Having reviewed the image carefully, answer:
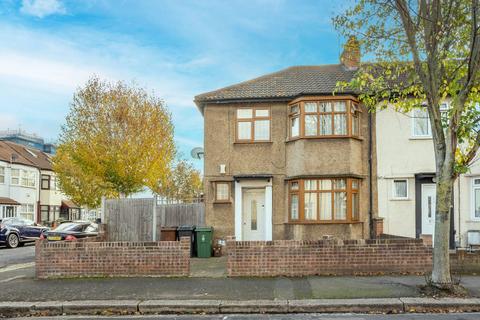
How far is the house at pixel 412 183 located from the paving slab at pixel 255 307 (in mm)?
8688

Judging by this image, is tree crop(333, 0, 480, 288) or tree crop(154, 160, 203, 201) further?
tree crop(154, 160, 203, 201)

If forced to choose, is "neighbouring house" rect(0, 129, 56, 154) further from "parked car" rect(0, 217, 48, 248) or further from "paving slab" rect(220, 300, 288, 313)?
"paving slab" rect(220, 300, 288, 313)

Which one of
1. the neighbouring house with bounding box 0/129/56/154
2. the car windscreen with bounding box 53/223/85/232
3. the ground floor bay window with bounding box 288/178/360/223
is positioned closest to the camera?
the ground floor bay window with bounding box 288/178/360/223

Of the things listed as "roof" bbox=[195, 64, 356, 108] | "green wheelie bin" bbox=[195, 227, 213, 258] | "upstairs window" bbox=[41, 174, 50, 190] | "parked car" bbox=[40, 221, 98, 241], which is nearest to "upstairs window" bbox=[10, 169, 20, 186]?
"upstairs window" bbox=[41, 174, 50, 190]

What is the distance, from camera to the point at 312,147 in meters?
16.1

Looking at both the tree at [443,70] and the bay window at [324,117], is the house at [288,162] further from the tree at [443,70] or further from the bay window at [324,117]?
the tree at [443,70]

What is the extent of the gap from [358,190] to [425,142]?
2.81 m

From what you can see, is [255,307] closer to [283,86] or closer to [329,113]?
[329,113]

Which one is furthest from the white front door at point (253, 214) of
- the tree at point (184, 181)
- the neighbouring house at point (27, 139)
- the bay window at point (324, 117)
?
the neighbouring house at point (27, 139)

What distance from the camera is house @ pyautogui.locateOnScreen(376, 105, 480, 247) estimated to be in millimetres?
15781

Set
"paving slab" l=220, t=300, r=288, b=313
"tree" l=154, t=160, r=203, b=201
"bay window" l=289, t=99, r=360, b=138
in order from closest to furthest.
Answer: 1. "paving slab" l=220, t=300, r=288, b=313
2. "bay window" l=289, t=99, r=360, b=138
3. "tree" l=154, t=160, r=203, b=201

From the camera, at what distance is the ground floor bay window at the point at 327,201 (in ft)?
52.1

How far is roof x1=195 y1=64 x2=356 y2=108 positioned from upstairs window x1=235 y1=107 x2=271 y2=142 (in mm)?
519

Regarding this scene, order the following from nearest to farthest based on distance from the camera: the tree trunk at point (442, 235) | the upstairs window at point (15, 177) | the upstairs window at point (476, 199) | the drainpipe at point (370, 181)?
the tree trunk at point (442, 235), the upstairs window at point (476, 199), the drainpipe at point (370, 181), the upstairs window at point (15, 177)
